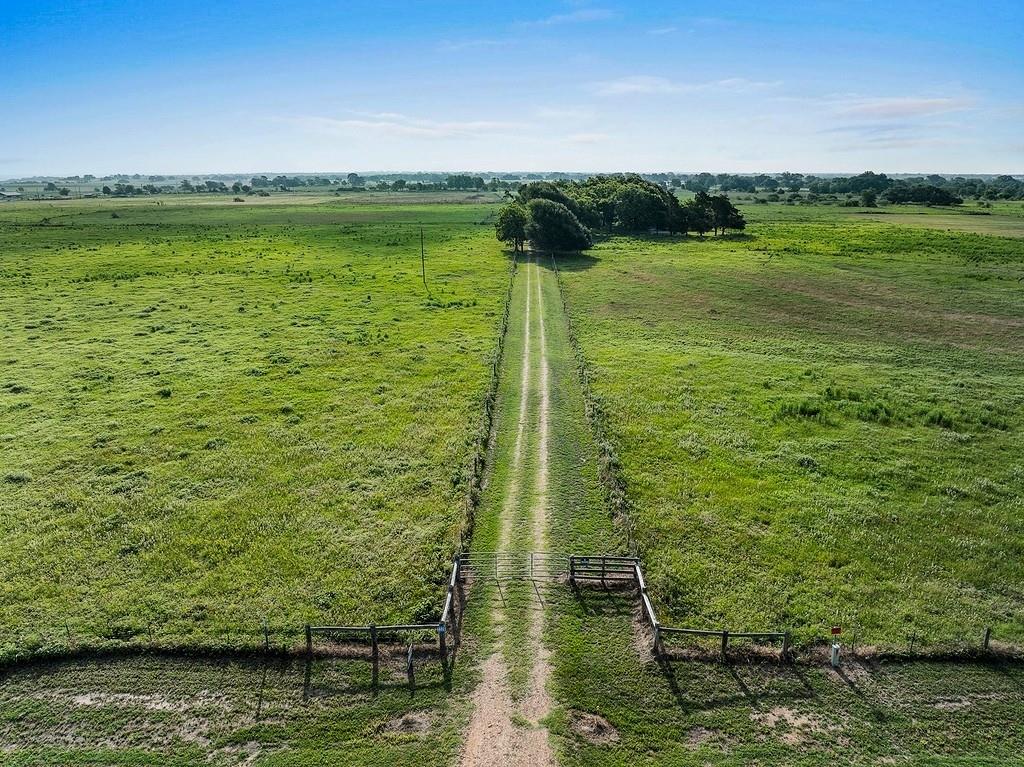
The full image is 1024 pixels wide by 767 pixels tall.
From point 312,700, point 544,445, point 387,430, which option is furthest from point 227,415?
point 312,700

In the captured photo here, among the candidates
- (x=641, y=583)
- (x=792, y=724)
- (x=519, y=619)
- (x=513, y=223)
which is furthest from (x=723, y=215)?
(x=792, y=724)

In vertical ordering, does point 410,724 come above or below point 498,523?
below

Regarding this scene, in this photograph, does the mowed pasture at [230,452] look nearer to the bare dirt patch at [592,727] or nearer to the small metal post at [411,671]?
the small metal post at [411,671]

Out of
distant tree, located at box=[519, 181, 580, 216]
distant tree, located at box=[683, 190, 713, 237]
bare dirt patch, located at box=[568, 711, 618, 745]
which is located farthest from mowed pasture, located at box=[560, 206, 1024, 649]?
distant tree, located at box=[683, 190, 713, 237]

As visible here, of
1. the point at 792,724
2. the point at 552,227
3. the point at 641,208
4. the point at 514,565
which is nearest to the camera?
the point at 792,724

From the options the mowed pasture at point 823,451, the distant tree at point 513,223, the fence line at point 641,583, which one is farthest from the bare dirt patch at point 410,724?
the distant tree at point 513,223

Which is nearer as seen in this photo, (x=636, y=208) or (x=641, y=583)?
(x=641, y=583)

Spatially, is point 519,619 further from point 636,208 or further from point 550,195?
point 636,208

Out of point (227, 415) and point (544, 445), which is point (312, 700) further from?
point (227, 415)
